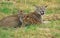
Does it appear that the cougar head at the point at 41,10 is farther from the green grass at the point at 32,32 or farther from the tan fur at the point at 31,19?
the green grass at the point at 32,32

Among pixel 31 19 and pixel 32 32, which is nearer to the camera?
pixel 32 32

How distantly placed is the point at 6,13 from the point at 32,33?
3.97 m

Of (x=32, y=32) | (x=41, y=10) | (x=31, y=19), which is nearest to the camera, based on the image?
(x=32, y=32)

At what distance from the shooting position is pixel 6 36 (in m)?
9.05

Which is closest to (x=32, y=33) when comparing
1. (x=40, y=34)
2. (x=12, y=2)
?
(x=40, y=34)

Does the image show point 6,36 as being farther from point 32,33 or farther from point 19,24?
point 19,24

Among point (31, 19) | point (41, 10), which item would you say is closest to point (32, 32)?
point (31, 19)

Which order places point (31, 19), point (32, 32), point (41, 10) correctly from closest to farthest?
point (32, 32), point (31, 19), point (41, 10)

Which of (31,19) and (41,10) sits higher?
(41,10)

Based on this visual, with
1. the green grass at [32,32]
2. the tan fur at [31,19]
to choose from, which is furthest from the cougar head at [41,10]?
the green grass at [32,32]

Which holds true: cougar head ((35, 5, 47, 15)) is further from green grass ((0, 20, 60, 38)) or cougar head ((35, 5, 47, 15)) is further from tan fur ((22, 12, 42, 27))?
green grass ((0, 20, 60, 38))

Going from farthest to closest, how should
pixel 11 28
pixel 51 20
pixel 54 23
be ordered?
1. pixel 51 20
2. pixel 54 23
3. pixel 11 28

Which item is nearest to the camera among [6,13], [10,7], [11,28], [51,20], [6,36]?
[6,36]

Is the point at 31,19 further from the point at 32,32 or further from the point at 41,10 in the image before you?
the point at 32,32
